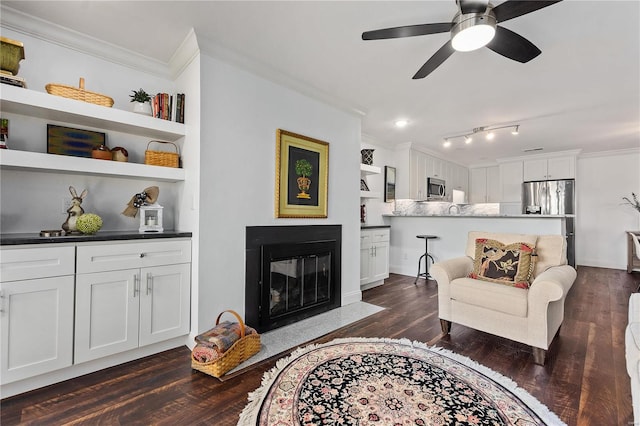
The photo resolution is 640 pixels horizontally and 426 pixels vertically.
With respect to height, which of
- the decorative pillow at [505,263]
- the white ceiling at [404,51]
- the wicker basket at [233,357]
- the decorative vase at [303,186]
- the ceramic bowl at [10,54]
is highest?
the white ceiling at [404,51]

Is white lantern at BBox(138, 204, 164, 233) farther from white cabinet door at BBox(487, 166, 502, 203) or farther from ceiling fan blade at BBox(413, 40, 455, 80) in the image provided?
white cabinet door at BBox(487, 166, 502, 203)

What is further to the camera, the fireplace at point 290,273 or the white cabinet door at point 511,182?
the white cabinet door at point 511,182

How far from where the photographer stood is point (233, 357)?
2.06 metres

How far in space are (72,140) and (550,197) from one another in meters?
7.93

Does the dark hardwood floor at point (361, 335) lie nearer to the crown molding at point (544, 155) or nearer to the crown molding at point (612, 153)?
the crown molding at point (544, 155)

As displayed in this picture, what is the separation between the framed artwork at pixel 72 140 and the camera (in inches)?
86.4

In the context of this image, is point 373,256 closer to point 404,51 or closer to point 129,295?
point 404,51

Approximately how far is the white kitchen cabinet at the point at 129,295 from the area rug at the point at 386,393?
97 centimetres

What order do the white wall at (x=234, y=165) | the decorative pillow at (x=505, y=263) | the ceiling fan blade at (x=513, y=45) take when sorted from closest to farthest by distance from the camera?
the ceiling fan blade at (x=513, y=45) < the white wall at (x=234, y=165) < the decorative pillow at (x=505, y=263)

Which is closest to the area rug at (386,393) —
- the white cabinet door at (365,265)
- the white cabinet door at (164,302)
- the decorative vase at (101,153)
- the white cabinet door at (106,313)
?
the white cabinet door at (164,302)

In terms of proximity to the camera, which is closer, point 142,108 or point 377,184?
point 142,108

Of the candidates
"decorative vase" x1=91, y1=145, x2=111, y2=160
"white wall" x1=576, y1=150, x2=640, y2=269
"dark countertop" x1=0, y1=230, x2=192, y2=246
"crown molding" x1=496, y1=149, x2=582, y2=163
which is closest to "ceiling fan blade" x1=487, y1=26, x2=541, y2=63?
"dark countertop" x1=0, y1=230, x2=192, y2=246

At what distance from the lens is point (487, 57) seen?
8.30 ft

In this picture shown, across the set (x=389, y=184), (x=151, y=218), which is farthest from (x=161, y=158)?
(x=389, y=184)
